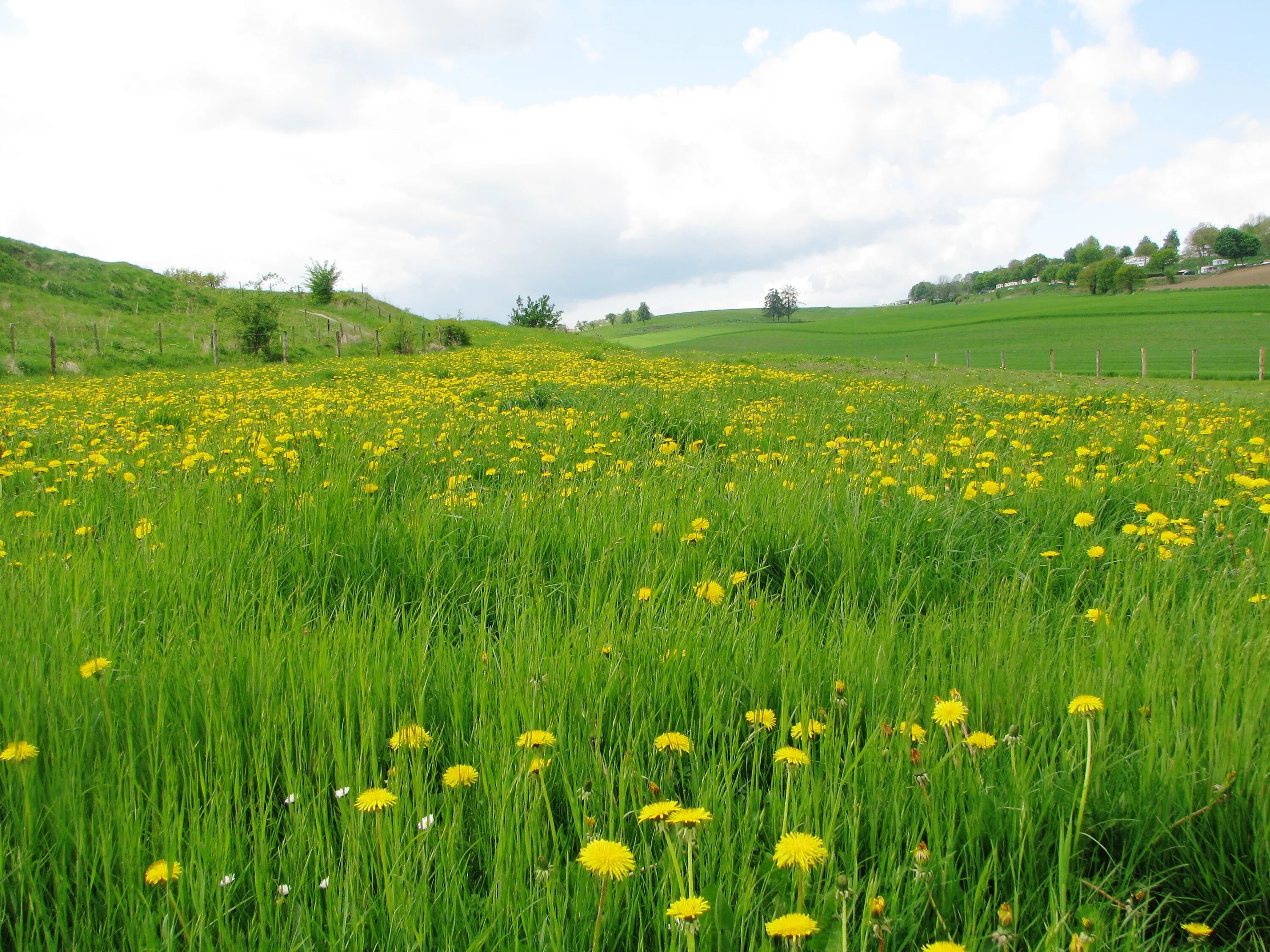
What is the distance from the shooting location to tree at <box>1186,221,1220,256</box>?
104375mm

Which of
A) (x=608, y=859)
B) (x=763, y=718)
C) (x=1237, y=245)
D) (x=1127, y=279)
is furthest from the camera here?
(x=1237, y=245)

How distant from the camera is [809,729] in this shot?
1463 millimetres

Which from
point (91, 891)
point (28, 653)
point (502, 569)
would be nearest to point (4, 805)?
point (91, 891)

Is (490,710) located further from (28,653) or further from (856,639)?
(28,653)

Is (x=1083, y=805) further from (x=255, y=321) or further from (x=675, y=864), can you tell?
(x=255, y=321)

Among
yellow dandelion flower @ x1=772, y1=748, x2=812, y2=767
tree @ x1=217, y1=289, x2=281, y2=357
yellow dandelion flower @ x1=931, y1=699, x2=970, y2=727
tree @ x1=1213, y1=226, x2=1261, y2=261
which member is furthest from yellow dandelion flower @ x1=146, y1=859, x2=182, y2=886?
tree @ x1=1213, y1=226, x2=1261, y2=261

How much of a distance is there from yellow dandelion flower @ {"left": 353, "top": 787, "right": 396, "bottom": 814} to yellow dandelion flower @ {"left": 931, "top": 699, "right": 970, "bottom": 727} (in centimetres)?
114

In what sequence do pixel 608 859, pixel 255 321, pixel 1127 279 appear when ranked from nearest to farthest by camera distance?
pixel 608 859 < pixel 255 321 < pixel 1127 279

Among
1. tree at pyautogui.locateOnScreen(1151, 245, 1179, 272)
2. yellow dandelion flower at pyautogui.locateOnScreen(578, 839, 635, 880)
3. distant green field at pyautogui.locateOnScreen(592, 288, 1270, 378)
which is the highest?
tree at pyautogui.locateOnScreen(1151, 245, 1179, 272)

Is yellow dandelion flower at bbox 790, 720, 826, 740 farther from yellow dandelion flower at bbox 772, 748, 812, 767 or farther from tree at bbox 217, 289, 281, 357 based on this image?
tree at bbox 217, 289, 281, 357

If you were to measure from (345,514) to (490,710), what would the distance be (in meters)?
1.86

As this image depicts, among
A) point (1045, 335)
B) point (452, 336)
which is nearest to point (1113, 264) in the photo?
point (1045, 335)

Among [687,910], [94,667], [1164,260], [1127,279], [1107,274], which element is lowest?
[687,910]

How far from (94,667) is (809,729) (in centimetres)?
171
